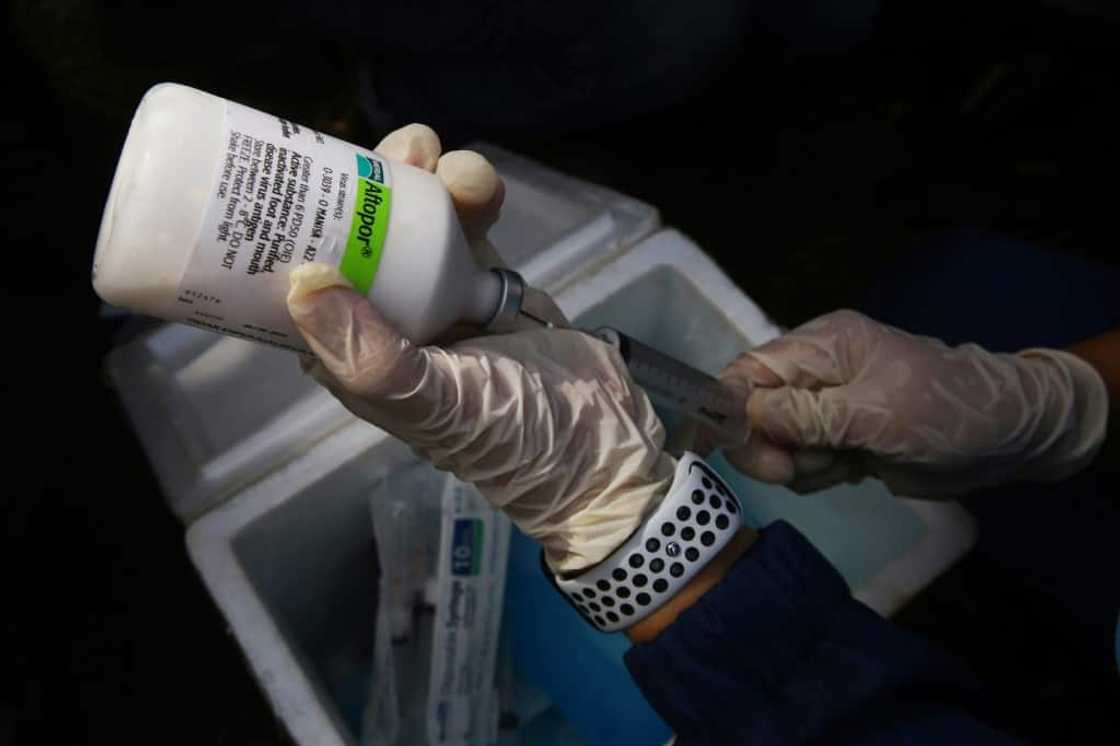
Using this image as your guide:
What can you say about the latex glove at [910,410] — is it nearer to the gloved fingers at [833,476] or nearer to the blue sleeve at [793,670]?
the gloved fingers at [833,476]

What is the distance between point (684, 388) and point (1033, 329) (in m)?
0.52

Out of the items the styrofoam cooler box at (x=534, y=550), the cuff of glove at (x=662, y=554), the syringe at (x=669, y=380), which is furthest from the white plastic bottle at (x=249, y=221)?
the styrofoam cooler box at (x=534, y=550)

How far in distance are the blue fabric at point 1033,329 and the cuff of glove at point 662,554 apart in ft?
1.65

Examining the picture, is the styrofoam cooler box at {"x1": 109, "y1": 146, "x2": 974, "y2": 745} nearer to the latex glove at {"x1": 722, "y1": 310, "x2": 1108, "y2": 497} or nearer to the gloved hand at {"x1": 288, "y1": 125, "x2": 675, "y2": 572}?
the latex glove at {"x1": 722, "y1": 310, "x2": 1108, "y2": 497}

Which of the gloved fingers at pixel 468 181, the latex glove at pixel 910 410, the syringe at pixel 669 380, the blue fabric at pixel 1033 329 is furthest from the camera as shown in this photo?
the blue fabric at pixel 1033 329

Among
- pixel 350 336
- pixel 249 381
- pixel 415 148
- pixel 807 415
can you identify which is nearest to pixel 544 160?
pixel 249 381

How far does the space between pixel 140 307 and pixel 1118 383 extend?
88 centimetres

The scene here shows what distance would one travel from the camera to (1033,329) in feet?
3.54

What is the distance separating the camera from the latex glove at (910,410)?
83 centimetres

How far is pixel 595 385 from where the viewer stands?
0.70m

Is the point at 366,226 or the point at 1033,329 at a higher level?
the point at 366,226

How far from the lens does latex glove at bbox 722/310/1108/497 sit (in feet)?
2.73

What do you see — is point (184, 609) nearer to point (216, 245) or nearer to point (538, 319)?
point (538, 319)

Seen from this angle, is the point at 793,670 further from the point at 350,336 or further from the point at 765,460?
the point at 350,336
